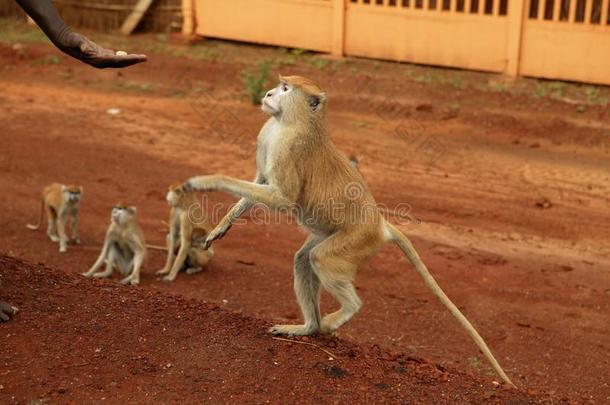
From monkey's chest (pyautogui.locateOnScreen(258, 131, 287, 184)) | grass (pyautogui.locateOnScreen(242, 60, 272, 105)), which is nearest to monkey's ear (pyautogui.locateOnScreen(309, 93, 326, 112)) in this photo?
monkey's chest (pyautogui.locateOnScreen(258, 131, 287, 184))

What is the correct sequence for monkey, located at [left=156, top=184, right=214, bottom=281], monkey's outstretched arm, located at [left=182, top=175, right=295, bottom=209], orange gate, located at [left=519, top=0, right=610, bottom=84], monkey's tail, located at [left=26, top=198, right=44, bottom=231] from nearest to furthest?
monkey's outstretched arm, located at [left=182, top=175, right=295, bottom=209] → monkey, located at [left=156, top=184, right=214, bottom=281] → monkey's tail, located at [left=26, top=198, right=44, bottom=231] → orange gate, located at [left=519, top=0, right=610, bottom=84]

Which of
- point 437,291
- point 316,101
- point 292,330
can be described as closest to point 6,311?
point 292,330

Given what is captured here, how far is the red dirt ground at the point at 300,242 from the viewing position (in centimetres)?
670

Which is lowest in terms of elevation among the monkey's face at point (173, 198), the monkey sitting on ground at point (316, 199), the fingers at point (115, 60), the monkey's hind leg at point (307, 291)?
the monkey's face at point (173, 198)

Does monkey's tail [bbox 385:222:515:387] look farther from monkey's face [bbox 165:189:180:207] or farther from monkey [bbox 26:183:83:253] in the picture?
monkey [bbox 26:183:83:253]

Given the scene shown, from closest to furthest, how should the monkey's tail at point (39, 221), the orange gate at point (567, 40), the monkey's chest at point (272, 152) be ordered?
1. the monkey's chest at point (272, 152)
2. the monkey's tail at point (39, 221)
3. the orange gate at point (567, 40)

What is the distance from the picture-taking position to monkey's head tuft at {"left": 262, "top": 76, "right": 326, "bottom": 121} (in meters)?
7.27

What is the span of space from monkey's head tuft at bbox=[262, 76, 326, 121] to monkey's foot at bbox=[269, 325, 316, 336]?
1514 mm

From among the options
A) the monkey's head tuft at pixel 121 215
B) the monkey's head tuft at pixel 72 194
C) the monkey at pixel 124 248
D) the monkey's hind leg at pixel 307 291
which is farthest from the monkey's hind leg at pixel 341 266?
the monkey's head tuft at pixel 72 194

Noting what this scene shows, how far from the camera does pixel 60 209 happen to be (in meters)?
11.8

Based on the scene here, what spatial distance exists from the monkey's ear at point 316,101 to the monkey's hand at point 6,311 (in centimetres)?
251

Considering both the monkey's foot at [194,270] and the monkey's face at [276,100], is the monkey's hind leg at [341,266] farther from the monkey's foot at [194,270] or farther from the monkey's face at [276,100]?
the monkey's foot at [194,270]

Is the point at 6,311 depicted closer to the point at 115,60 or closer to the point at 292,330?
the point at 115,60

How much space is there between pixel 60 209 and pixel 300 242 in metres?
2.79
